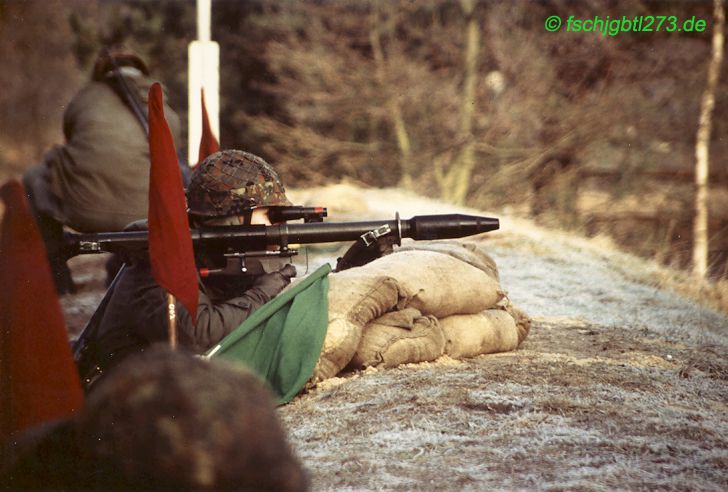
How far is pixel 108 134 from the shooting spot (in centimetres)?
713

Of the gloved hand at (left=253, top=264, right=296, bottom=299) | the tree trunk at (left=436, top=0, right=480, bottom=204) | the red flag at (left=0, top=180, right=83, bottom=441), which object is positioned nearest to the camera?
the red flag at (left=0, top=180, right=83, bottom=441)

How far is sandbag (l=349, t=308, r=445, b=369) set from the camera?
4523 mm

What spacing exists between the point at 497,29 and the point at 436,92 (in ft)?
5.43

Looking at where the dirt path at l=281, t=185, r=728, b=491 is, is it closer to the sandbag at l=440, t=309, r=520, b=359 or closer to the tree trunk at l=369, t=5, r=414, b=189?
the sandbag at l=440, t=309, r=520, b=359

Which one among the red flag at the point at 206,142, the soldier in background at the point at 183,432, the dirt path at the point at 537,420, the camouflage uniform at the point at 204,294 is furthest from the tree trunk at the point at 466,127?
the soldier in background at the point at 183,432

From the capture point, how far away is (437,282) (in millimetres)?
4844

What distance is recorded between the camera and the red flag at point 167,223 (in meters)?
3.61

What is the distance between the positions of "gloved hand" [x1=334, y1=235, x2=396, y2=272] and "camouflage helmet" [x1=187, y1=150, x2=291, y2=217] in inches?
23.4

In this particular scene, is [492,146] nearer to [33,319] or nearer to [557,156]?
[557,156]

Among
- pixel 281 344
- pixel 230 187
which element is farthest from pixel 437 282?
pixel 230 187

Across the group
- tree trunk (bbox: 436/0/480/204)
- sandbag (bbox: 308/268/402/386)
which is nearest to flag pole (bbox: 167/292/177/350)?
sandbag (bbox: 308/268/402/386)

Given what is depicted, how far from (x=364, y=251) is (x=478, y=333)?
69cm

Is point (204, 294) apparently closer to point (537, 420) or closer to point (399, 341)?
point (399, 341)

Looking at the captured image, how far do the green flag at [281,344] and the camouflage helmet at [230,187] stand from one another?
404 millimetres
